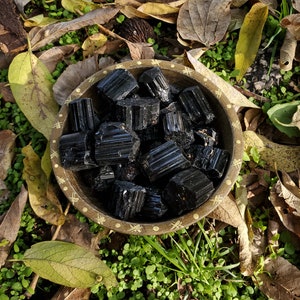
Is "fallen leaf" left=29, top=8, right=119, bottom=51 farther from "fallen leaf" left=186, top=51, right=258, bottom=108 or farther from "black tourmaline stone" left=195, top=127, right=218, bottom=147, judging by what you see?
"black tourmaline stone" left=195, top=127, right=218, bottom=147

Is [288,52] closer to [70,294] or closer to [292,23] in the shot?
[292,23]

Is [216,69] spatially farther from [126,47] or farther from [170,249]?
[170,249]

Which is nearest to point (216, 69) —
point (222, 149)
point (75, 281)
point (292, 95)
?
point (292, 95)

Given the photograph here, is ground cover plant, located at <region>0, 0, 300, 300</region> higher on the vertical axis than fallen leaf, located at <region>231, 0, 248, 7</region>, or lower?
lower

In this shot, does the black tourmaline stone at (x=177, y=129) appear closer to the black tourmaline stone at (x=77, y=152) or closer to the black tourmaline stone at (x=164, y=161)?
the black tourmaline stone at (x=164, y=161)

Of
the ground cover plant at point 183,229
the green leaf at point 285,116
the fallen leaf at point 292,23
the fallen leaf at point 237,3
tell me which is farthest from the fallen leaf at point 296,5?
the green leaf at point 285,116

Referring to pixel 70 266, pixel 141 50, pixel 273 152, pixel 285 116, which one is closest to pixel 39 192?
pixel 70 266

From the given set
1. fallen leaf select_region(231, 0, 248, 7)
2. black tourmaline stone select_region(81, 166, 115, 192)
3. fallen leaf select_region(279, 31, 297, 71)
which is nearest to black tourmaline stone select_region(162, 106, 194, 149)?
black tourmaline stone select_region(81, 166, 115, 192)
